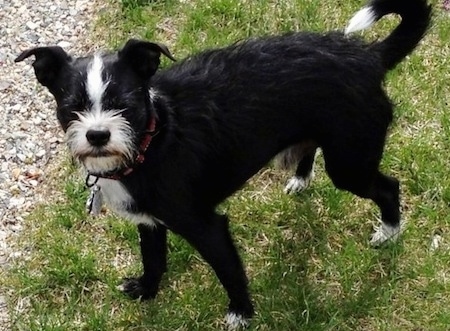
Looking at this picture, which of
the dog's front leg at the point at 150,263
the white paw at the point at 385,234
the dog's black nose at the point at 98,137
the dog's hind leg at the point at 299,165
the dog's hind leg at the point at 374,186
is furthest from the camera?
the white paw at the point at 385,234

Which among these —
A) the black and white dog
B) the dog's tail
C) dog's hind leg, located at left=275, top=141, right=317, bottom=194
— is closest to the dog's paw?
the black and white dog

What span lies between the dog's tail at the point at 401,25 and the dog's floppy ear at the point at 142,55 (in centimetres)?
82

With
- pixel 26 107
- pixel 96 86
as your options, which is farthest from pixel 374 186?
pixel 26 107

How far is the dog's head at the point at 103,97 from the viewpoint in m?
2.66

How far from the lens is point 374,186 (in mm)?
3529

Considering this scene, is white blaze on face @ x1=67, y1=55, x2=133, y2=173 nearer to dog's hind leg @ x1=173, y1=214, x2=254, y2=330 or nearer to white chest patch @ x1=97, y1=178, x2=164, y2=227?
white chest patch @ x1=97, y1=178, x2=164, y2=227

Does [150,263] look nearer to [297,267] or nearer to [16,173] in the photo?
[297,267]

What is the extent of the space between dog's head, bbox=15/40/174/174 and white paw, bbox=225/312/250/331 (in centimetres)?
95

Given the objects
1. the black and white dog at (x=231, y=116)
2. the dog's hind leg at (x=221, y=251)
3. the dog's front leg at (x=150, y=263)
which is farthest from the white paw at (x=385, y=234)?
the dog's front leg at (x=150, y=263)

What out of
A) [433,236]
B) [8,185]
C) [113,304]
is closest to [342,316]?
[433,236]

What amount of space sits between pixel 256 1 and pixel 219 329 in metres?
1.87

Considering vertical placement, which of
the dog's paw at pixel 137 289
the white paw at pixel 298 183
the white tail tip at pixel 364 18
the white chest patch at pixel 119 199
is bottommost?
the dog's paw at pixel 137 289

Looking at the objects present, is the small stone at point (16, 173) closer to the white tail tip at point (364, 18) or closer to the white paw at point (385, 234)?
the white paw at point (385, 234)

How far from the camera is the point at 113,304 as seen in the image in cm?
363
